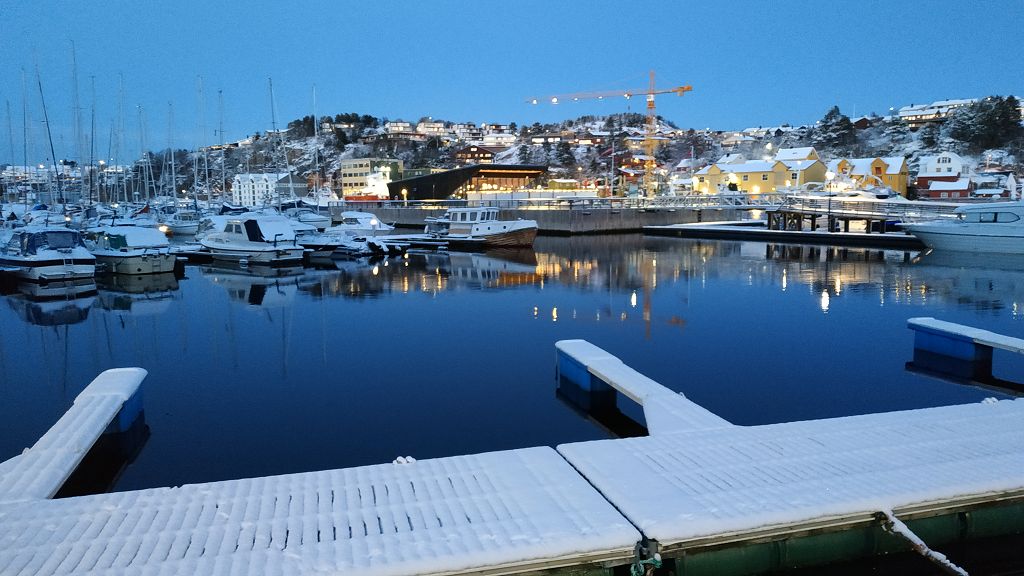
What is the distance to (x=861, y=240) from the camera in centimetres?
3328

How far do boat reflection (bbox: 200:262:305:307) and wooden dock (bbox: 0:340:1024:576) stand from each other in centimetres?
1339

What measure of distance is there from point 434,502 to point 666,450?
2031mm

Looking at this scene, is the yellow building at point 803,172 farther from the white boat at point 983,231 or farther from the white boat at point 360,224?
the white boat at point 360,224

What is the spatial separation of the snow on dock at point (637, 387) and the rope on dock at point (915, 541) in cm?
184

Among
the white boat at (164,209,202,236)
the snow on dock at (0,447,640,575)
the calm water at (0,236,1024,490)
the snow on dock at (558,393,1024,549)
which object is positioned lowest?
the calm water at (0,236,1024,490)

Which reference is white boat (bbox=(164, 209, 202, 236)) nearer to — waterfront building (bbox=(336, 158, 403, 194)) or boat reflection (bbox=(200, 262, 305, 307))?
boat reflection (bbox=(200, 262, 305, 307))

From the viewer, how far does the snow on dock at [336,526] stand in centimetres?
395

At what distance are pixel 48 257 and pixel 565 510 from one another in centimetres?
2309

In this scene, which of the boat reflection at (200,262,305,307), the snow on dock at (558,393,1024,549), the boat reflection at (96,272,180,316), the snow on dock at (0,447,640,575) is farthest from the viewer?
the boat reflection at (200,262,305,307)

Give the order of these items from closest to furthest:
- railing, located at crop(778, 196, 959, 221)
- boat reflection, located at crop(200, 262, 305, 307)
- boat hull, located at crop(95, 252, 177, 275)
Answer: boat reflection, located at crop(200, 262, 305, 307) → boat hull, located at crop(95, 252, 177, 275) → railing, located at crop(778, 196, 959, 221)

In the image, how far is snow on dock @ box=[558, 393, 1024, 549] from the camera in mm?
4520

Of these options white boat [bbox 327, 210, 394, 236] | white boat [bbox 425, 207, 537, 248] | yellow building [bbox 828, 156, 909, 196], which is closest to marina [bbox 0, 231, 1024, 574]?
white boat [bbox 425, 207, 537, 248]

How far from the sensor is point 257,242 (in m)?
28.0

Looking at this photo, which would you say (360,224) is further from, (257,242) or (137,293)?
(137,293)
